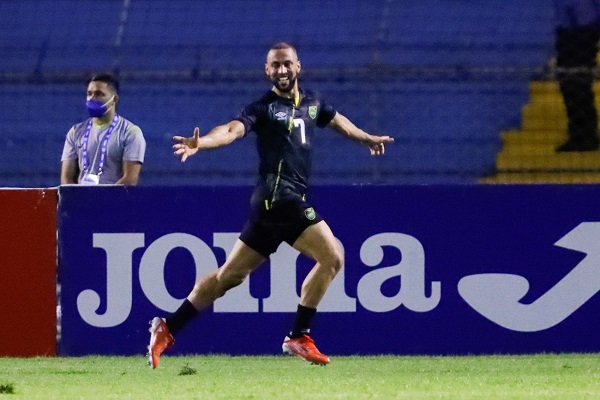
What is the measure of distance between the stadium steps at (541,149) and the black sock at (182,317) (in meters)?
3.29

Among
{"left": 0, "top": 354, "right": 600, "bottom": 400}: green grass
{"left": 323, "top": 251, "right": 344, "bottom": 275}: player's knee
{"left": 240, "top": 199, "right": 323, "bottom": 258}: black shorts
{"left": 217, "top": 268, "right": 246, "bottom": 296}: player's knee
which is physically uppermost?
{"left": 240, "top": 199, "right": 323, "bottom": 258}: black shorts

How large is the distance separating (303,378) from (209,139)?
4.21ft

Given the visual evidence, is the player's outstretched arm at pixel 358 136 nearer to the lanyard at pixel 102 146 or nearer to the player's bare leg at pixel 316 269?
the player's bare leg at pixel 316 269

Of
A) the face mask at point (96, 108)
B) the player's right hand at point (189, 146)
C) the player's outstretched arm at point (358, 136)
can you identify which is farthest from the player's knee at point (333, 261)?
the face mask at point (96, 108)

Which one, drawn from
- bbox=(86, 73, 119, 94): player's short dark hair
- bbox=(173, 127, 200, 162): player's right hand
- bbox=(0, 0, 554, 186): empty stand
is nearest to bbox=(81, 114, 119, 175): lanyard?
bbox=(86, 73, 119, 94): player's short dark hair

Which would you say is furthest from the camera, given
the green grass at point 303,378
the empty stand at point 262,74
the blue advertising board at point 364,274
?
the empty stand at point 262,74

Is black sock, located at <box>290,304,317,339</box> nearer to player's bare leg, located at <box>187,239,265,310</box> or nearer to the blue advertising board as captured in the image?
player's bare leg, located at <box>187,239,265,310</box>

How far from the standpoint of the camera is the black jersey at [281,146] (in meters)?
6.91

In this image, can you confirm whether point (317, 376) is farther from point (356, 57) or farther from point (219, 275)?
point (356, 57)

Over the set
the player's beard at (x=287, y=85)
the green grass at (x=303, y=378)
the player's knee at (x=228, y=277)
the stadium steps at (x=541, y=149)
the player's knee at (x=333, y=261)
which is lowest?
the green grass at (x=303, y=378)

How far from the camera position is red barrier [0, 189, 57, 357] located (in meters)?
7.84

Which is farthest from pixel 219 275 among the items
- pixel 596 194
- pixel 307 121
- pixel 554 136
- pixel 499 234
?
pixel 554 136

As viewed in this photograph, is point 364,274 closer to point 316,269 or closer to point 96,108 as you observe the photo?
point 316,269

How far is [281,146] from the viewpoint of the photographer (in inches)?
275
